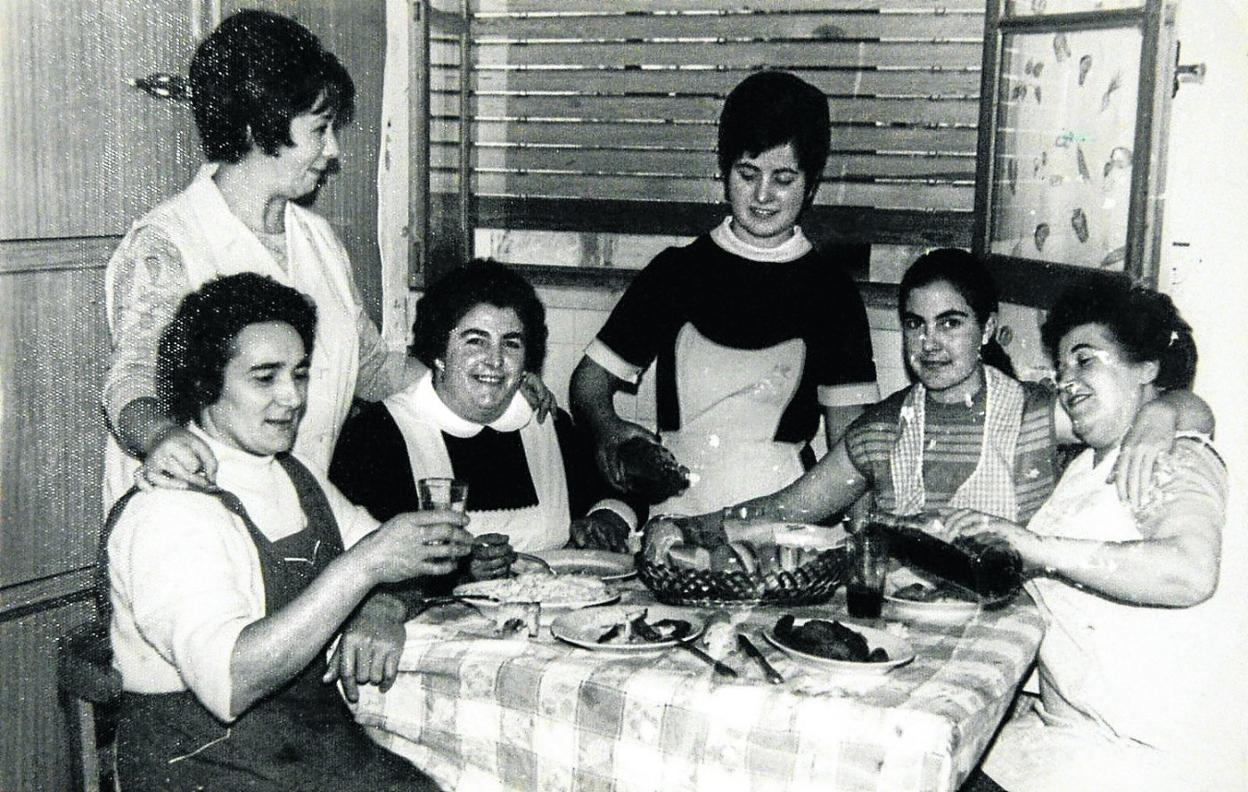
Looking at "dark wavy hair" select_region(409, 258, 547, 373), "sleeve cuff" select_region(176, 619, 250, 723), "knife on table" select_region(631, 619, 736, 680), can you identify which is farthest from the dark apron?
"dark wavy hair" select_region(409, 258, 547, 373)

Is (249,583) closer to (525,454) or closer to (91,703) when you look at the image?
(91,703)

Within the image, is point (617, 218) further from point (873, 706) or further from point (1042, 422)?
point (873, 706)

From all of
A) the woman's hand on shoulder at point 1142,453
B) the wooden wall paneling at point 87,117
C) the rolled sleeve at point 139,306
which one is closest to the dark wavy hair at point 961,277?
the woman's hand on shoulder at point 1142,453


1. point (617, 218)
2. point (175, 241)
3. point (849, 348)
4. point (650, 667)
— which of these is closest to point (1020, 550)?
point (650, 667)

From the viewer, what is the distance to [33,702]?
2.16 metres

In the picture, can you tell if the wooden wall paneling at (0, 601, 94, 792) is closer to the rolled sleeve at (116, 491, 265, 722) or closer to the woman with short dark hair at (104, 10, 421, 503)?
the woman with short dark hair at (104, 10, 421, 503)

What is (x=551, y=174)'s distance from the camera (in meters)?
3.09

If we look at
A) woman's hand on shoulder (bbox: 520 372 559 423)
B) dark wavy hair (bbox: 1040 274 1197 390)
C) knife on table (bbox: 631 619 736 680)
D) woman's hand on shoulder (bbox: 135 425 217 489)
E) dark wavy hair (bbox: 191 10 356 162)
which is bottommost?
knife on table (bbox: 631 619 736 680)

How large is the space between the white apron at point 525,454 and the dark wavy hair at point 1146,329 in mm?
956

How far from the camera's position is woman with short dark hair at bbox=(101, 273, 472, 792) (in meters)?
1.41

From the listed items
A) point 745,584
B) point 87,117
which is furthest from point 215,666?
point 87,117

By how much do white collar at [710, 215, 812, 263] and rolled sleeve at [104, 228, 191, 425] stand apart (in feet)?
3.57

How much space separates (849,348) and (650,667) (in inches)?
48.8

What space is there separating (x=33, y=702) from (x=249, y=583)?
3.07 feet
